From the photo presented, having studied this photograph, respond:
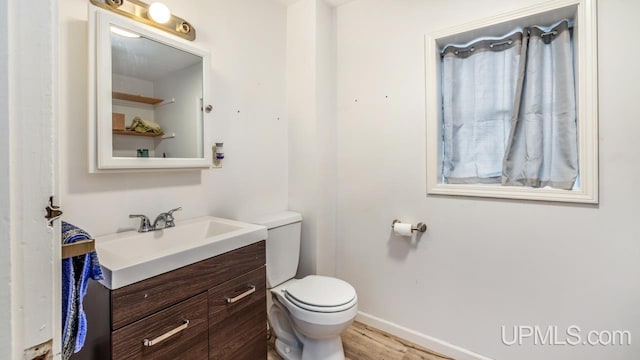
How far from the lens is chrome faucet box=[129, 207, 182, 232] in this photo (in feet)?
4.33

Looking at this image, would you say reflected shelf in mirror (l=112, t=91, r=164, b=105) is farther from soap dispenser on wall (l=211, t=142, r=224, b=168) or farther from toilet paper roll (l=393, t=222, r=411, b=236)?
toilet paper roll (l=393, t=222, r=411, b=236)

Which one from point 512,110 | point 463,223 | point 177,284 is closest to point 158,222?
point 177,284

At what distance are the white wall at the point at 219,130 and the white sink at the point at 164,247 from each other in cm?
11

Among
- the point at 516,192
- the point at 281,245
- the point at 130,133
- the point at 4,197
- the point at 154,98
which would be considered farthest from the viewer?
the point at 281,245

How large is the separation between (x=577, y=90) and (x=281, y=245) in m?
1.79

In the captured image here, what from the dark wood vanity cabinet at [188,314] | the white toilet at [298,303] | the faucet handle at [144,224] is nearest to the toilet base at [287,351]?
the white toilet at [298,303]

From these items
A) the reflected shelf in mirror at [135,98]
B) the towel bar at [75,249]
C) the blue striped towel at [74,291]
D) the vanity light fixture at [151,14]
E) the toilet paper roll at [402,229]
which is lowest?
the toilet paper roll at [402,229]

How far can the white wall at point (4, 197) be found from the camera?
13.4 inches

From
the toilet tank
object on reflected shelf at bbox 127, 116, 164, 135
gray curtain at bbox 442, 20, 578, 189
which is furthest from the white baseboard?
object on reflected shelf at bbox 127, 116, 164, 135

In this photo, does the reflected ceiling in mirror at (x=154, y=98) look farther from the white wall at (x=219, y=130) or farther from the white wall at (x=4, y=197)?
the white wall at (x=4, y=197)

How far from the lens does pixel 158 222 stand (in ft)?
4.54

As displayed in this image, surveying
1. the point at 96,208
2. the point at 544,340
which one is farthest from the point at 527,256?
the point at 96,208

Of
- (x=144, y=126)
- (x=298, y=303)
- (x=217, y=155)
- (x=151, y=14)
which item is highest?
(x=151, y=14)

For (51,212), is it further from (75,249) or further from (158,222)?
(158,222)
